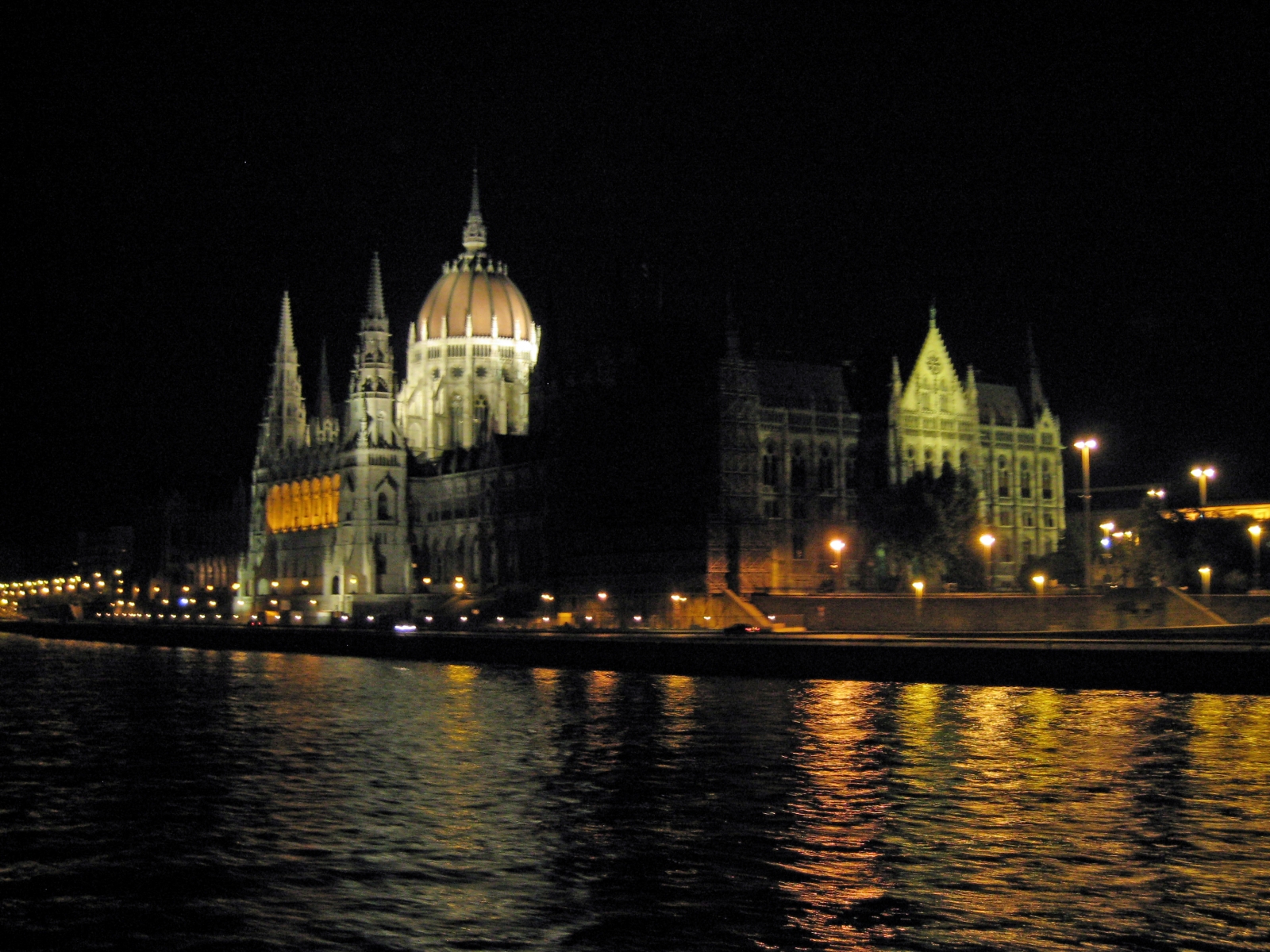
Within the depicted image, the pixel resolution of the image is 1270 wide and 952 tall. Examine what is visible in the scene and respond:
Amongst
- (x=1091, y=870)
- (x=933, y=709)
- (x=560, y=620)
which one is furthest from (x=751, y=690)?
(x=560, y=620)

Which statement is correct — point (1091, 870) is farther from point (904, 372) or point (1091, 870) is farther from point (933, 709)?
point (904, 372)

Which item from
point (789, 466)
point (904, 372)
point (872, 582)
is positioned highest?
point (904, 372)

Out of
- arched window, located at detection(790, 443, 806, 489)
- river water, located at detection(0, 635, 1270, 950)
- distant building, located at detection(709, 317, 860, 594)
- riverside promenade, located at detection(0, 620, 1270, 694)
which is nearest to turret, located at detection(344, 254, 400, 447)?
distant building, located at detection(709, 317, 860, 594)

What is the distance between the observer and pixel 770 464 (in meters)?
109

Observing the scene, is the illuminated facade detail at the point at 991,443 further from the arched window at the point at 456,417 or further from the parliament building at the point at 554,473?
the arched window at the point at 456,417

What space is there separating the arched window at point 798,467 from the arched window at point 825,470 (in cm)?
95

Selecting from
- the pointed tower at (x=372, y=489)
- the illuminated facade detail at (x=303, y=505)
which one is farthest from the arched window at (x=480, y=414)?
the illuminated facade detail at (x=303, y=505)

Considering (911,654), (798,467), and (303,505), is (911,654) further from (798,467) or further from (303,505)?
(303,505)

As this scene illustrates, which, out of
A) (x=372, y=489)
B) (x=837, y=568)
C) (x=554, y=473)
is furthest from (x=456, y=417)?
(x=837, y=568)

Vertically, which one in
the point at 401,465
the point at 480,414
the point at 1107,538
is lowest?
the point at 1107,538

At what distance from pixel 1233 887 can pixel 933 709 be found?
24.3 meters

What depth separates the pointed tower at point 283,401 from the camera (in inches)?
6905

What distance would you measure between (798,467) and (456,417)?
2285 inches

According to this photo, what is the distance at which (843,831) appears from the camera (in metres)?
25.9
